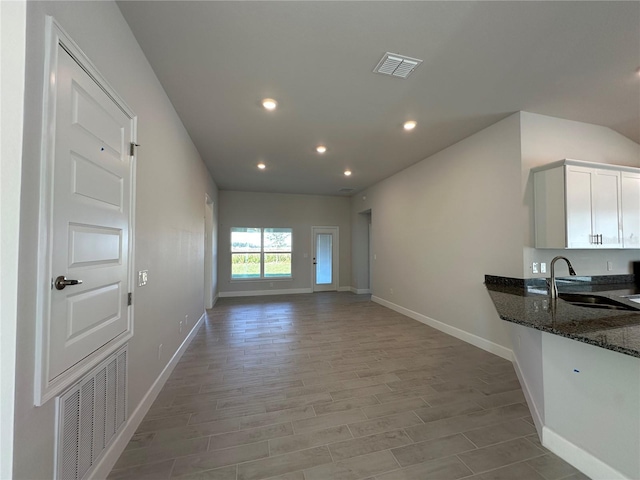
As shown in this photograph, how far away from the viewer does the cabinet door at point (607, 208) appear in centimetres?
287

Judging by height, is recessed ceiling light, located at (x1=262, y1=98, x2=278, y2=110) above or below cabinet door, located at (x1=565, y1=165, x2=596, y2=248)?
above

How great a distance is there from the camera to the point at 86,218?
1.30 m

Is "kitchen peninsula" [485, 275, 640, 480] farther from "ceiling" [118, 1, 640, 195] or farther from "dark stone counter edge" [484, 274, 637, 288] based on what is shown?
"ceiling" [118, 1, 640, 195]

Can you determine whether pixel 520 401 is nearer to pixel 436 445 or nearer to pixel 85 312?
pixel 436 445

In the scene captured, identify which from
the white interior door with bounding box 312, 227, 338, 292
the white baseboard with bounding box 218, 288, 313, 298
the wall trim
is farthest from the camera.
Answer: the white interior door with bounding box 312, 227, 338, 292

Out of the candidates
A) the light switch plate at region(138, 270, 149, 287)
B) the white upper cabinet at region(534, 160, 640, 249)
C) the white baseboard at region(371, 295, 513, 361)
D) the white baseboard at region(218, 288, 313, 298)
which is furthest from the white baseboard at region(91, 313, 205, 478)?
the white baseboard at region(218, 288, 313, 298)

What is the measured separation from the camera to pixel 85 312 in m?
1.31

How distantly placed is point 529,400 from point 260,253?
6.43m

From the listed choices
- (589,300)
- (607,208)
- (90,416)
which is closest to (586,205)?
(607,208)

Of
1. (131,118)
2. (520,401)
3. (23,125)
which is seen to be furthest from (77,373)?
(520,401)

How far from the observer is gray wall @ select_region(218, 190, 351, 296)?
7.21m

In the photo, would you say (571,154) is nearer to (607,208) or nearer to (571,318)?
(607,208)

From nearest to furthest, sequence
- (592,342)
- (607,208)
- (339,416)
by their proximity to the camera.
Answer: (592,342) → (339,416) → (607,208)

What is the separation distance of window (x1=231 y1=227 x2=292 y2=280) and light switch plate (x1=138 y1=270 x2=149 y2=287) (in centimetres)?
529
